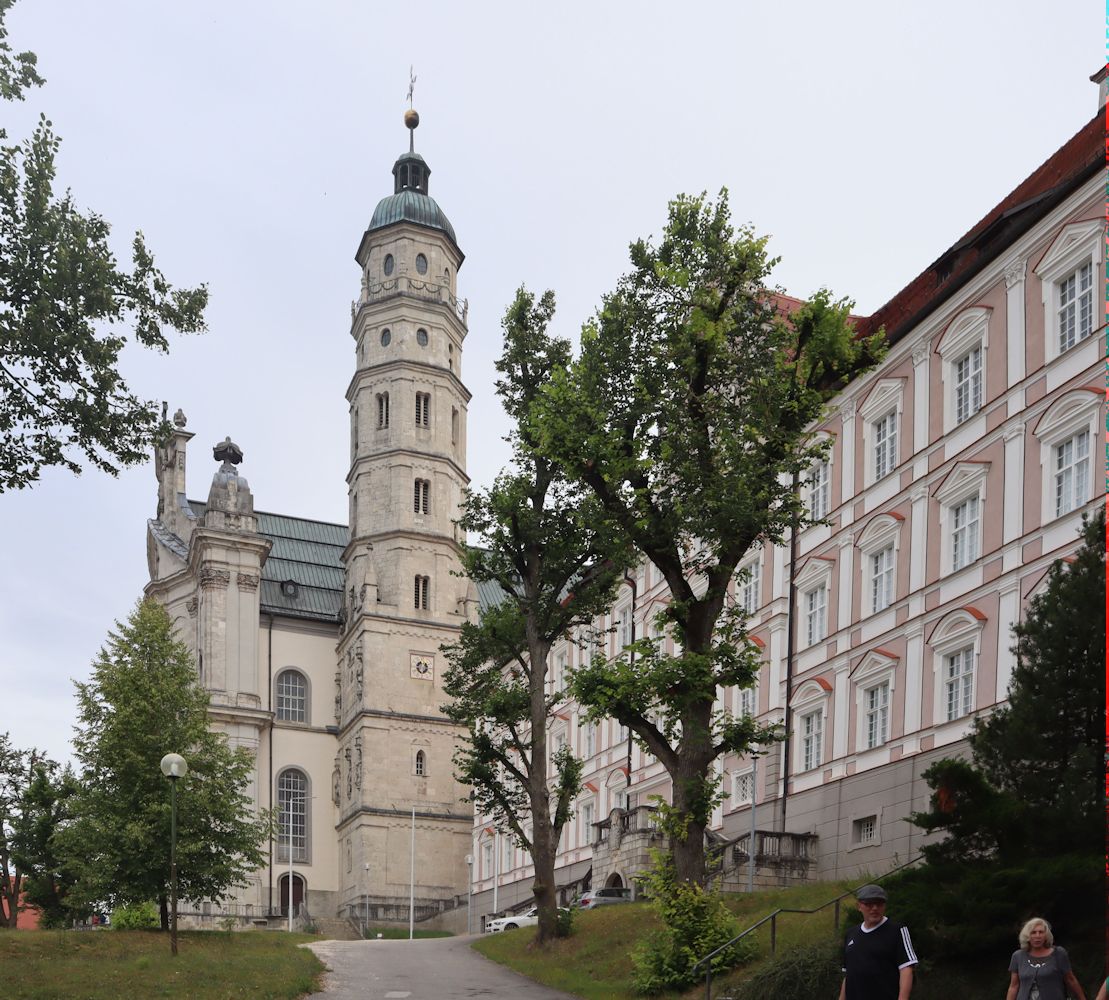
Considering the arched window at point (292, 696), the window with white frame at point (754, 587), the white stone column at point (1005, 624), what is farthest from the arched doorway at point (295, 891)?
the white stone column at point (1005, 624)

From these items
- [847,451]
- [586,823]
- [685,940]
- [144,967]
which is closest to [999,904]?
[685,940]

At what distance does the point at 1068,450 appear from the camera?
30.0 m

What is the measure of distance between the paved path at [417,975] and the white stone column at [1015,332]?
15.2 metres

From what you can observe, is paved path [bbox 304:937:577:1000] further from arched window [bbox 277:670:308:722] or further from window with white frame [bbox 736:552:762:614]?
arched window [bbox 277:670:308:722]

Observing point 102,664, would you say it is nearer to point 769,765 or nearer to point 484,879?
point 769,765

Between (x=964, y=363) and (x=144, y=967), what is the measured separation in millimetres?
21546

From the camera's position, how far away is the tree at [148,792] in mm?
37250

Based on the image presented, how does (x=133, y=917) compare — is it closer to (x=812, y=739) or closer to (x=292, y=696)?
(x=812, y=739)

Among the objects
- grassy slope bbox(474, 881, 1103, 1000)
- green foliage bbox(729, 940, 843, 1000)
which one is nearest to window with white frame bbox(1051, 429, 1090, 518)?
grassy slope bbox(474, 881, 1103, 1000)

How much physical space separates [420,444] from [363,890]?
944 inches

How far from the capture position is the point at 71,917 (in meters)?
49.6

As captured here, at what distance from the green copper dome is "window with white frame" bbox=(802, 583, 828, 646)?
52.6m

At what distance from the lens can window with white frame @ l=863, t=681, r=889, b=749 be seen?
35.5 metres

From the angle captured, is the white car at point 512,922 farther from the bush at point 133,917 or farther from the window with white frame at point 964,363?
the window with white frame at point 964,363
